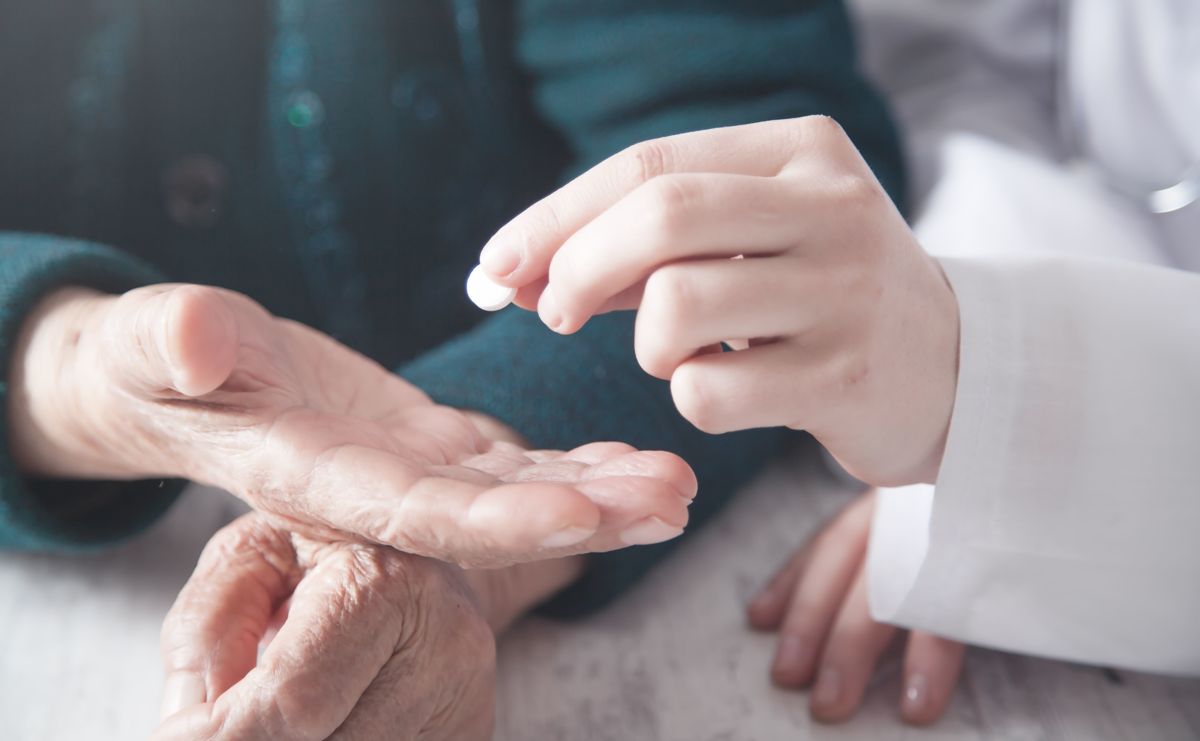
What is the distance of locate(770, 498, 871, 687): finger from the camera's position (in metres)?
0.48

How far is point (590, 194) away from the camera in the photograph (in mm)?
346

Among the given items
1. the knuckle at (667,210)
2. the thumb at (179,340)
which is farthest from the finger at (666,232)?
the thumb at (179,340)

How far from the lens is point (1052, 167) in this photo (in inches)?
26.2

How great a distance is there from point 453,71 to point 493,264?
41 centimetres

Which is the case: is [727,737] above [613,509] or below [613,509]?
below

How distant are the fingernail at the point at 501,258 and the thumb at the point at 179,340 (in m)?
0.10

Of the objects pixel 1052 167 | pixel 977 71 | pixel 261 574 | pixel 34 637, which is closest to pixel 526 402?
pixel 261 574

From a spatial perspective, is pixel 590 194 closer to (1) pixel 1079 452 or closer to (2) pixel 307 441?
(2) pixel 307 441

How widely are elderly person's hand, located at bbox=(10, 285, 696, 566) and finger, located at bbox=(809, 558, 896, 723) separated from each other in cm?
18

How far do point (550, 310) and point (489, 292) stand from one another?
0.09ft

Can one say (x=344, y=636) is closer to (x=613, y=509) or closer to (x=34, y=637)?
(x=613, y=509)

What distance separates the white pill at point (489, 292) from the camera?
353 millimetres

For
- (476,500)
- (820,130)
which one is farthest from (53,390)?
(820,130)

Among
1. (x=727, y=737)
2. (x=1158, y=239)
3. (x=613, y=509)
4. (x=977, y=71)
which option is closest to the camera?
(x=613, y=509)
